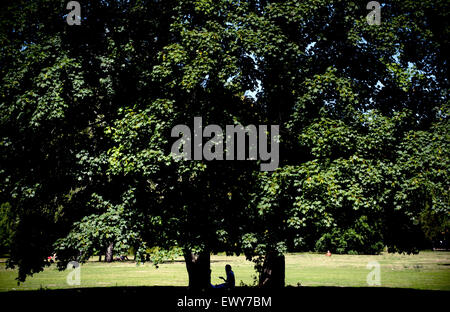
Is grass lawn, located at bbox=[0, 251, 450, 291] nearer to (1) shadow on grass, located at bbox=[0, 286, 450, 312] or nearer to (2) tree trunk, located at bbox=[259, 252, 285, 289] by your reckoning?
(1) shadow on grass, located at bbox=[0, 286, 450, 312]

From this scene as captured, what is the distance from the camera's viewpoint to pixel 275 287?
15.2m

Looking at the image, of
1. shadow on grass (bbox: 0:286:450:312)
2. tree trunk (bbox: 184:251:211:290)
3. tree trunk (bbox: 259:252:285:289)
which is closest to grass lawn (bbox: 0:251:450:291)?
shadow on grass (bbox: 0:286:450:312)

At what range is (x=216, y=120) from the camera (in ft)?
41.0

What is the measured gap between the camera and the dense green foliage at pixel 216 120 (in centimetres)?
1211

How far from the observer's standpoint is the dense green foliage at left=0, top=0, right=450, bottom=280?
12109 millimetres

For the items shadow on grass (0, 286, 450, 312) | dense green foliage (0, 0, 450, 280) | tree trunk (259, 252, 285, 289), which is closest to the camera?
dense green foliage (0, 0, 450, 280)

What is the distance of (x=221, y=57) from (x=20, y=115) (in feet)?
24.3
